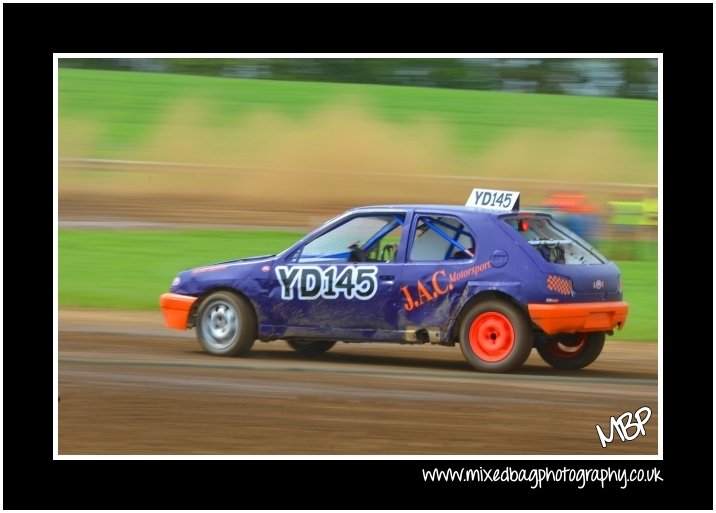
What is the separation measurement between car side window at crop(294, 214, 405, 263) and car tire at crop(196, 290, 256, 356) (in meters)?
0.78

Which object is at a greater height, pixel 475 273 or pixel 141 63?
pixel 141 63

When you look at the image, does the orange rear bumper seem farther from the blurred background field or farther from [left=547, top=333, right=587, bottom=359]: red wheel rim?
the blurred background field

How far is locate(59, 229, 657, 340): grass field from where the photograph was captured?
15672mm

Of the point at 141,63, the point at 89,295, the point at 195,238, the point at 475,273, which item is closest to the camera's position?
the point at 475,273

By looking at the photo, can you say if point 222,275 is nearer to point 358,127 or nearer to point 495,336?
point 495,336

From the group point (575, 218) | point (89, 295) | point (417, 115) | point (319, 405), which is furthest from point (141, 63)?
point (319, 405)

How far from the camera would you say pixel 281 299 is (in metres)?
10.7

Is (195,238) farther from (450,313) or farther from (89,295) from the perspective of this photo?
(450,313)

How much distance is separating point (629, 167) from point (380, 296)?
11.9 metres

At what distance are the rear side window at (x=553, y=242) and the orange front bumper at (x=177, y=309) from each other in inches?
133

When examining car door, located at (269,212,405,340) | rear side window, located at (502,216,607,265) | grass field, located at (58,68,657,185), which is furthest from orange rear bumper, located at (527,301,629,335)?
grass field, located at (58,68,657,185)

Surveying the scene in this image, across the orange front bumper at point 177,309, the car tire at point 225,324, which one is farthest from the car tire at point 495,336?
the orange front bumper at point 177,309

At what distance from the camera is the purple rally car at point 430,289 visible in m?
9.94

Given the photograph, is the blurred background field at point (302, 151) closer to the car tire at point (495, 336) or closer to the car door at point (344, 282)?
the car door at point (344, 282)
